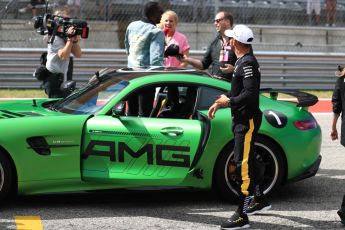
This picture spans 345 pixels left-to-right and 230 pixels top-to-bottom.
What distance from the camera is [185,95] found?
22.8 ft

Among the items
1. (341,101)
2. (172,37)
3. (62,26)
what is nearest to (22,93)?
(62,26)

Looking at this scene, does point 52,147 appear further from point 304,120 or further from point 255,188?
point 304,120

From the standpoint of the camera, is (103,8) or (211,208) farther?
(103,8)

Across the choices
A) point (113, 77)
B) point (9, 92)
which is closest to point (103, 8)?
point (9, 92)

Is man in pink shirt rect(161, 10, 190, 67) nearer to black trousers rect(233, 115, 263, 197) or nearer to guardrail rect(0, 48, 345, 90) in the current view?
black trousers rect(233, 115, 263, 197)

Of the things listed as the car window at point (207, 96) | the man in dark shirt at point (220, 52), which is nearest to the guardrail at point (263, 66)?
the man in dark shirt at point (220, 52)

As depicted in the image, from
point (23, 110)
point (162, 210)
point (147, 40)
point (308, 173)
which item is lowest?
point (162, 210)

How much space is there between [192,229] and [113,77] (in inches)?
71.9

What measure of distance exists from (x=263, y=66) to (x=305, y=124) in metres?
9.31

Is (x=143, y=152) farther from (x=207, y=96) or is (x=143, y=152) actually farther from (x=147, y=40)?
(x=147, y=40)

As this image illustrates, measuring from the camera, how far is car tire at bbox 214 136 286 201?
6598 mm

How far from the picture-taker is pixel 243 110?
5.86 metres

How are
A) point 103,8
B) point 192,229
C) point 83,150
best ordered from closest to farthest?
1. point 192,229
2. point 83,150
3. point 103,8

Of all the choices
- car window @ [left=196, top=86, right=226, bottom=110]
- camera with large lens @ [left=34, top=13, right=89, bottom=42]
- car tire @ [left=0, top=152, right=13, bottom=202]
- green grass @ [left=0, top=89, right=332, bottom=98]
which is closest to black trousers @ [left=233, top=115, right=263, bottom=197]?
car window @ [left=196, top=86, right=226, bottom=110]
